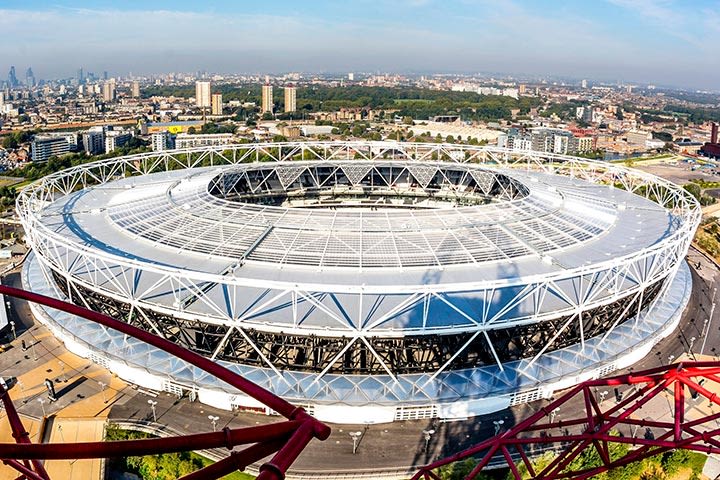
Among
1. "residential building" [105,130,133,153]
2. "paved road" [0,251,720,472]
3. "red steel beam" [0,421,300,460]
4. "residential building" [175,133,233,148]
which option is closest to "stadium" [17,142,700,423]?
"paved road" [0,251,720,472]

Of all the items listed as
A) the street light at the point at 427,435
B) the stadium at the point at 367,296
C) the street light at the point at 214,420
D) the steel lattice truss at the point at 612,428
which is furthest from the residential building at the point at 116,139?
the steel lattice truss at the point at 612,428

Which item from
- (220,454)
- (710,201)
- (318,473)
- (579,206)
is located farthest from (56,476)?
(710,201)

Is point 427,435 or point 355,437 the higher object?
point 427,435

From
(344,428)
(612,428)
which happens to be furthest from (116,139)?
(612,428)

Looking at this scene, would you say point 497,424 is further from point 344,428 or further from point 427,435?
point 344,428

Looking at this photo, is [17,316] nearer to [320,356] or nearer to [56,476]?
[56,476]

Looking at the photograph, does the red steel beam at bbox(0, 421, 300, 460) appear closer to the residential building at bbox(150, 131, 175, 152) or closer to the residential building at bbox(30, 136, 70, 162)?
the residential building at bbox(150, 131, 175, 152)
